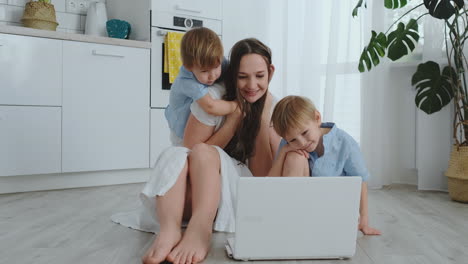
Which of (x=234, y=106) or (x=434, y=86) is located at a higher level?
(x=434, y=86)

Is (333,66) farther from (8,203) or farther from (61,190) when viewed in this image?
(8,203)

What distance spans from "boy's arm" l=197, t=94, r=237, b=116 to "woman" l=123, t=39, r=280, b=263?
0.17 feet

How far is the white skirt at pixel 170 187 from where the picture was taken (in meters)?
1.51

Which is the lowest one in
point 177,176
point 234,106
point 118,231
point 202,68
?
point 118,231

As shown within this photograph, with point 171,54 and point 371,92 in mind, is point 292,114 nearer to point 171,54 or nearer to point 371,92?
point 371,92

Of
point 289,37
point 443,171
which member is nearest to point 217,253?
point 443,171

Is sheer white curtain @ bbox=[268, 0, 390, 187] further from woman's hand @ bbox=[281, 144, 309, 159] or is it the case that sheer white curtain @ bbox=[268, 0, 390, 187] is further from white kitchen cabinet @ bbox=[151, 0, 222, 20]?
woman's hand @ bbox=[281, 144, 309, 159]

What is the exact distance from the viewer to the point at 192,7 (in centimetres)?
333

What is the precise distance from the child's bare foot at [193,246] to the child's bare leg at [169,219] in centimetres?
3

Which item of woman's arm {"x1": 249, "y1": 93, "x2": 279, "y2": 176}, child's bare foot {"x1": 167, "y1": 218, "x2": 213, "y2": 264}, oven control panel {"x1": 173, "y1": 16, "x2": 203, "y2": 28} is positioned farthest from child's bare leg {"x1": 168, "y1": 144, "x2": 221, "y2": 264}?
oven control panel {"x1": 173, "y1": 16, "x2": 203, "y2": 28}

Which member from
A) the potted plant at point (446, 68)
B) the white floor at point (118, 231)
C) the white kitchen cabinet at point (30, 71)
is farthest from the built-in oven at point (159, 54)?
the potted plant at point (446, 68)

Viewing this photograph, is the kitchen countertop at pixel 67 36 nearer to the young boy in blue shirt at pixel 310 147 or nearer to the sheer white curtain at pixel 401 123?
the sheer white curtain at pixel 401 123

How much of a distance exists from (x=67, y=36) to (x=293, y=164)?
6.21 ft

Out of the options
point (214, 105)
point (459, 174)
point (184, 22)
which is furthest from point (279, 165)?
point (184, 22)
